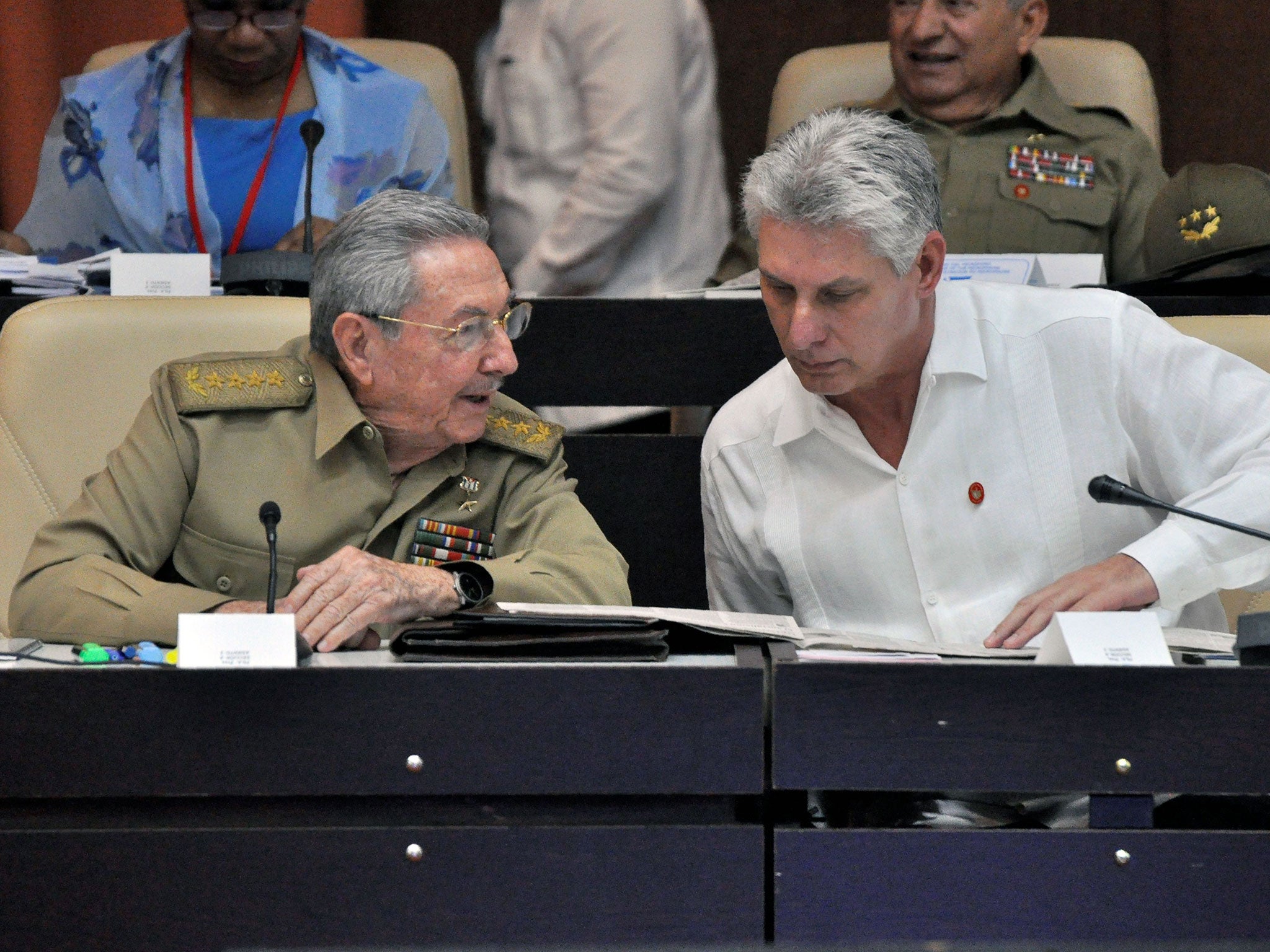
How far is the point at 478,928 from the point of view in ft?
4.27

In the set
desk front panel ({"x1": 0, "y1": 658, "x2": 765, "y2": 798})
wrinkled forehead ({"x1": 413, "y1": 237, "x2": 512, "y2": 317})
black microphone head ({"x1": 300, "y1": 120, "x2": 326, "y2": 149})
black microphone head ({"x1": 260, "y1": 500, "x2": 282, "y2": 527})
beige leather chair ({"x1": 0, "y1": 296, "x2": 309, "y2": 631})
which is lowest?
desk front panel ({"x1": 0, "y1": 658, "x2": 765, "y2": 798})

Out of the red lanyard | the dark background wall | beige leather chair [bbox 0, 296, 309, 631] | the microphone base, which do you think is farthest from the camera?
the dark background wall

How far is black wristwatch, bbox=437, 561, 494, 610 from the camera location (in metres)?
1.72

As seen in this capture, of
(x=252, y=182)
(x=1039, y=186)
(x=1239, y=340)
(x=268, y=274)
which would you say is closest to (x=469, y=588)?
(x=268, y=274)

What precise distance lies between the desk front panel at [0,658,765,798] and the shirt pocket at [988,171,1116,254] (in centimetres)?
180

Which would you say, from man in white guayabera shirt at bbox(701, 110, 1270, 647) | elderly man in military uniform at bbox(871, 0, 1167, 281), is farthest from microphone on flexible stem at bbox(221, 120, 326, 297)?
elderly man in military uniform at bbox(871, 0, 1167, 281)

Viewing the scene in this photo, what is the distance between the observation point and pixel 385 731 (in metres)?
1.32

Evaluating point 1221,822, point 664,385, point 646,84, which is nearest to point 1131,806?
point 1221,822

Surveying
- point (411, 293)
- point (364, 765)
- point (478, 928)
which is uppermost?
point (411, 293)

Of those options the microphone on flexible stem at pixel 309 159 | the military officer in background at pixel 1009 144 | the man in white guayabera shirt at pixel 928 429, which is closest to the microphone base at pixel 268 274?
the microphone on flexible stem at pixel 309 159

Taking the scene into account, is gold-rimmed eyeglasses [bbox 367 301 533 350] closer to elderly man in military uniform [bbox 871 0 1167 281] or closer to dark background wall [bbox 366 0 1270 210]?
elderly man in military uniform [bbox 871 0 1167 281]

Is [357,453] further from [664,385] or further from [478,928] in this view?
[478,928]

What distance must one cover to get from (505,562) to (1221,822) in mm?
783

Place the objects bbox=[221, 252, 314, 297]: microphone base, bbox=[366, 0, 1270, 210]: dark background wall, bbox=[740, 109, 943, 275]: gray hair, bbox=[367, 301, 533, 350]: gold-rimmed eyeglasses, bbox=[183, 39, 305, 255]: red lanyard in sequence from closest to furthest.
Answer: bbox=[740, 109, 943, 275]: gray hair → bbox=[367, 301, 533, 350]: gold-rimmed eyeglasses → bbox=[221, 252, 314, 297]: microphone base → bbox=[183, 39, 305, 255]: red lanyard → bbox=[366, 0, 1270, 210]: dark background wall
